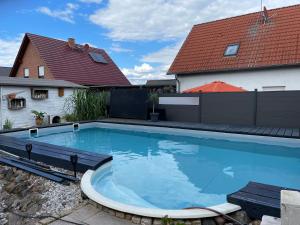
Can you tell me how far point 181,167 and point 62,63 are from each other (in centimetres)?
1642

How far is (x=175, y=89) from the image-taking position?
16.8 m

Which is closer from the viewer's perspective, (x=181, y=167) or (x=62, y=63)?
(x=181, y=167)

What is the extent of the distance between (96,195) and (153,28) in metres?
16.9

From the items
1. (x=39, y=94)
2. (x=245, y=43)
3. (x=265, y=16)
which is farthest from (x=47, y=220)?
(x=265, y=16)

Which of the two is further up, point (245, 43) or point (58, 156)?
point (245, 43)

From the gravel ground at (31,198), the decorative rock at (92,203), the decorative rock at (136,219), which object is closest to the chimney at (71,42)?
the gravel ground at (31,198)

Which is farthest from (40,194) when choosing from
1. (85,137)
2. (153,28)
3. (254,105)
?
(153,28)

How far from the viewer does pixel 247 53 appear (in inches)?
549

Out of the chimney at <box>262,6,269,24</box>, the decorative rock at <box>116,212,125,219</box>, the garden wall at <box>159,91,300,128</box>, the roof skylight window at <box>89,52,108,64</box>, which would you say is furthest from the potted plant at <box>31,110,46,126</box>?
the chimney at <box>262,6,269,24</box>

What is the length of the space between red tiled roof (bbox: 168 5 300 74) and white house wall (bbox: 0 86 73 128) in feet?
20.8

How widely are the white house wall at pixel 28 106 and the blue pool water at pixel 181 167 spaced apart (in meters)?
2.12

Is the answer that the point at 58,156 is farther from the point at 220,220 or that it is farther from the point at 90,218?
the point at 220,220

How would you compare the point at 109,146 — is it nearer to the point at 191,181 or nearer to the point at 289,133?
the point at 191,181

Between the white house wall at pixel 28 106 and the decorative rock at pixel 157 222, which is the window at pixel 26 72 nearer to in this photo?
the white house wall at pixel 28 106
